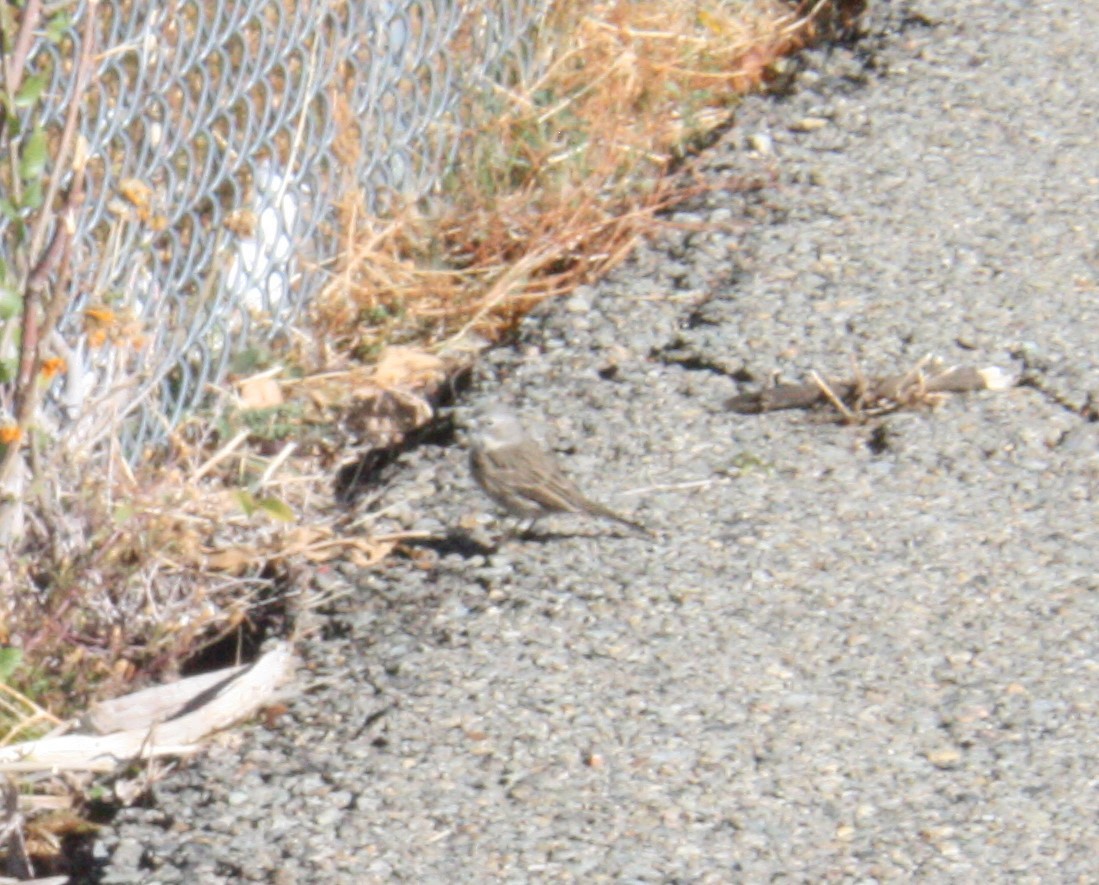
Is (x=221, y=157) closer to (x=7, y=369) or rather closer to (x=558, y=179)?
(x=558, y=179)

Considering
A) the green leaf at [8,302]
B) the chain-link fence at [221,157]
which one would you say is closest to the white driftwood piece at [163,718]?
the chain-link fence at [221,157]

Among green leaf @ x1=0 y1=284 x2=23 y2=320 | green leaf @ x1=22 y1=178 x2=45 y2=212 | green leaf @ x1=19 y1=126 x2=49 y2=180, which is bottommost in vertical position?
green leaf @ x1=0 y1=284 x2=23 y2=320

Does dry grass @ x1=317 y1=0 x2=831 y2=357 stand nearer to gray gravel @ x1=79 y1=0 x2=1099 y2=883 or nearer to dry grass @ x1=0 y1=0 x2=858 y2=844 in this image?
dry grass @ x1=0 y1=0 x2=858 y2=844

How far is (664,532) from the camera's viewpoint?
4.34m

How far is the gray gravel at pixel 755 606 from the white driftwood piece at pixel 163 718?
0.08 m

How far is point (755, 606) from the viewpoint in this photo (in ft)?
13.3

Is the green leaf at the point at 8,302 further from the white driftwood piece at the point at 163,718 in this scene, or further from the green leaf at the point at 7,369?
the white driftwood piece at the point at 163,718

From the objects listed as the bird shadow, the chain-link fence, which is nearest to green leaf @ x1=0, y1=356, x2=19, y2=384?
the chain-link fence

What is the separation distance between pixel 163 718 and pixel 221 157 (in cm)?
151

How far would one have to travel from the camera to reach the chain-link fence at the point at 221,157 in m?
4.32

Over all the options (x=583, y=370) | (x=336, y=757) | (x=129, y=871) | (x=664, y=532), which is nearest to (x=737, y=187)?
(x=583, y=370)

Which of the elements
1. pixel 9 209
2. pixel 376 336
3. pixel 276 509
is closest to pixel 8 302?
pixel 9 209

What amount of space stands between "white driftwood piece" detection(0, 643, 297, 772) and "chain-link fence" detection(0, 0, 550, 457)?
0.62m

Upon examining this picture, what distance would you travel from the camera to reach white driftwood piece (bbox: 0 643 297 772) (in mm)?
3719
